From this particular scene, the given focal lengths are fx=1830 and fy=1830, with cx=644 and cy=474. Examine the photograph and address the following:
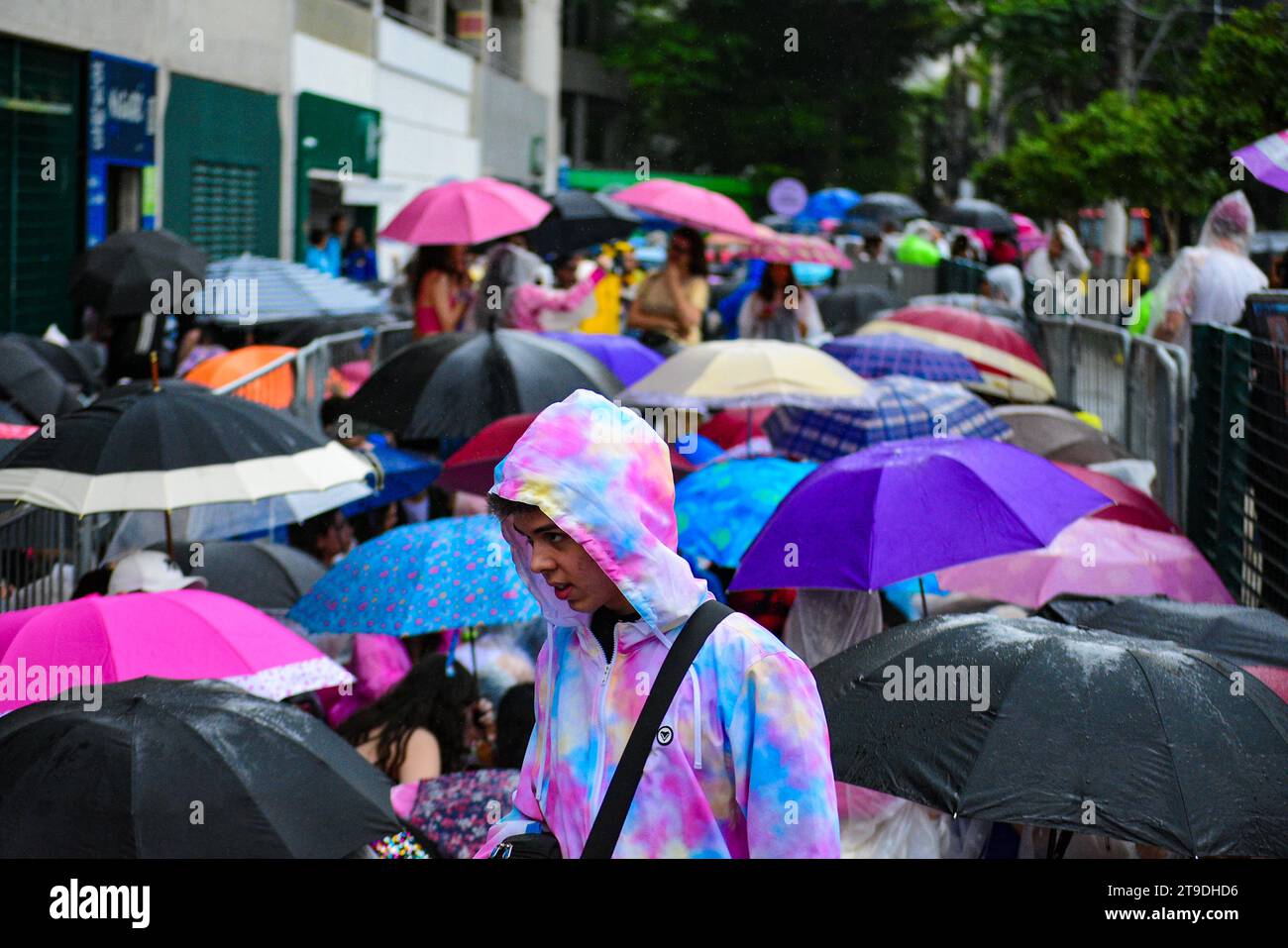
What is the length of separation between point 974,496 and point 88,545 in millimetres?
3474

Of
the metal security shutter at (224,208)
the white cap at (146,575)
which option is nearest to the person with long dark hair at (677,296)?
the white cap at (146,575)

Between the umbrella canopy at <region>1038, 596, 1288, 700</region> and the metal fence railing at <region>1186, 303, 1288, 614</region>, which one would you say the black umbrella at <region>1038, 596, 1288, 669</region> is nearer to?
the umbrella canopy at <region>1038, 596, 1288, 700</region>

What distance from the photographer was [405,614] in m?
6.00

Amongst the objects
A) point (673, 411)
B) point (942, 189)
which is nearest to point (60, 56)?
point (673, 411)

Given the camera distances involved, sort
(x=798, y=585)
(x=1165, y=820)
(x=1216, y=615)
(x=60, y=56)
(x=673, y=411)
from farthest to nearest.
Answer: (x=60, y=56) → (x=673, y=411) → (x=798, y=585) → (x=1216, y=615) → (x=1165, y=820)

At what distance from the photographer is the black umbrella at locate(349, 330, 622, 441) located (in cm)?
870

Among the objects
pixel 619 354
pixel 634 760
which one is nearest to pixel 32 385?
pixel 619 354

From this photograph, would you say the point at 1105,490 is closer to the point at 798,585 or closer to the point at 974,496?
the point at 974,496

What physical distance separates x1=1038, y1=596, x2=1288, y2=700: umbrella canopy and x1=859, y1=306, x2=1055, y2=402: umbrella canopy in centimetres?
577

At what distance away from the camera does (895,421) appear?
8.16m

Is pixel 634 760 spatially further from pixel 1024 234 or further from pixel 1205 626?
pixel 1024 234

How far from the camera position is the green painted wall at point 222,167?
66.9 ft

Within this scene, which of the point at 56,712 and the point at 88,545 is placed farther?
the point at 88,545
